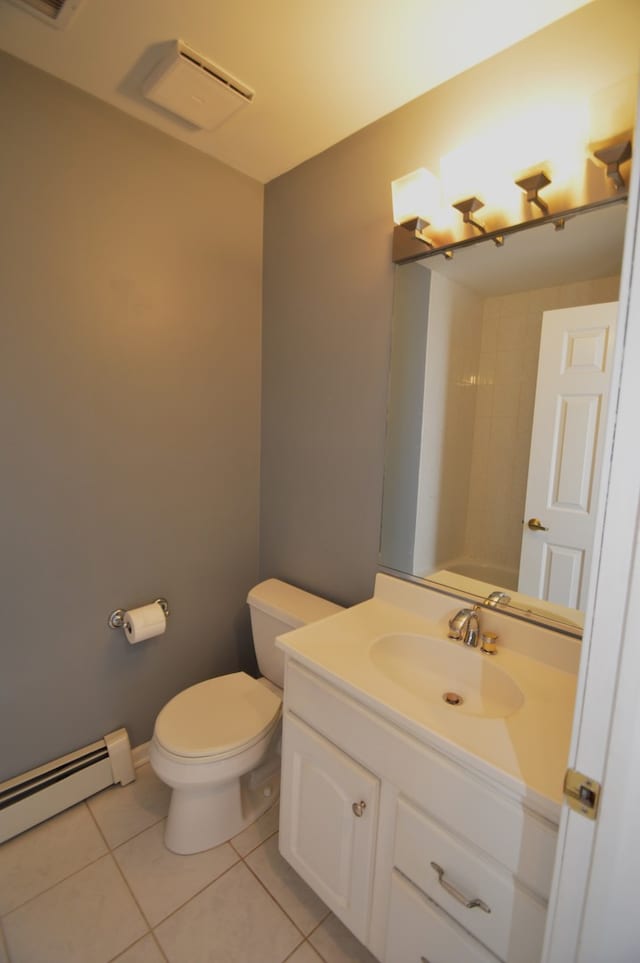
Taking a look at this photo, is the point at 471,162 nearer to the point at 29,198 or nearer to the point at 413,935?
the point at 29,198

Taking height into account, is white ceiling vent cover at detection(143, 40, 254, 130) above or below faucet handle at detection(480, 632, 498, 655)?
above

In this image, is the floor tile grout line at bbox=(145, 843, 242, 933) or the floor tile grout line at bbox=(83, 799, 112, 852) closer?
the floor tile grout line at bbox=(145, 843, 242, 933)

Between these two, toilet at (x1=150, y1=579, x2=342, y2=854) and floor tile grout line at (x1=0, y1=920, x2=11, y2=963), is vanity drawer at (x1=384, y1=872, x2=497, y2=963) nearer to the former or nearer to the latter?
toilet at (x1=150, y1=579, x2=342, y2=854)

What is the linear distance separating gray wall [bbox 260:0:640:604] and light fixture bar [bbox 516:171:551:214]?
0.19 metres

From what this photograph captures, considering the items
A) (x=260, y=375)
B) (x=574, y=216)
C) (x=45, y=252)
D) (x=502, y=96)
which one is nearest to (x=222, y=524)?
(x=260, y=375)

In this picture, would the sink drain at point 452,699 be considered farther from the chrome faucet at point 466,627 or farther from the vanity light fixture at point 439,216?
the vanity light fixture at point 439,216

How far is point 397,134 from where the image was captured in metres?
1.31

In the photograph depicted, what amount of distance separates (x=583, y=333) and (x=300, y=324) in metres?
1.03

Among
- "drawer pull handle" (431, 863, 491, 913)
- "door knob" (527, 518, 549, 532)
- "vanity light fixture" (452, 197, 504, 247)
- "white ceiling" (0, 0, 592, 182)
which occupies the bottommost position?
"drawer pull handle" (431, 863, 491, 913)

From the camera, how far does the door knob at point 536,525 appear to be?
1.11m

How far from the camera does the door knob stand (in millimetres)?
1105

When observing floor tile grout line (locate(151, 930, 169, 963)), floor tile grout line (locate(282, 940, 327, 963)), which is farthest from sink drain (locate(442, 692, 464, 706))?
floor tile grout line (locate(151, 930, 169, 963))

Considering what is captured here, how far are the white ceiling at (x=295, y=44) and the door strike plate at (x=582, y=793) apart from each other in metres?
1.58

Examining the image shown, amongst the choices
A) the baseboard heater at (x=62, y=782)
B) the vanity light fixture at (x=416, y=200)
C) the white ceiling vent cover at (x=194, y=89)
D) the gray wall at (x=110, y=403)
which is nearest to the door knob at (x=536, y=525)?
the vanity light fixture at (x=416, y=200)
